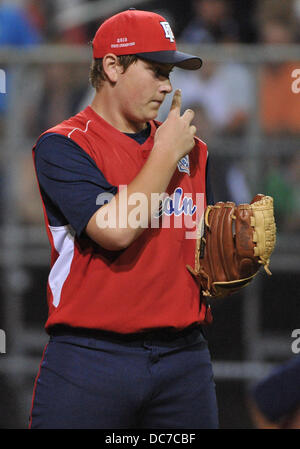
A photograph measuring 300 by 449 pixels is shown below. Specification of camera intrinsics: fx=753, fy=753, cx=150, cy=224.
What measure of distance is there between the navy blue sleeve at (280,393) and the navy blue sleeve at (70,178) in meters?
1.32

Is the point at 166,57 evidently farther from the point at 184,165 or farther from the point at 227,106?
the point at 227,106

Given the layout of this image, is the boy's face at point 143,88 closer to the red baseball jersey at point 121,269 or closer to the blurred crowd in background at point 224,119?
the red baseball jersey at point 121,269

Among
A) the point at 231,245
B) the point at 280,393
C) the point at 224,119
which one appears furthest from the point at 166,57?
the point at 224,119

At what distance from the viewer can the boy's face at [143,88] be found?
2445 millimetres

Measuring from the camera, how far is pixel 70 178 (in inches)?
91.7

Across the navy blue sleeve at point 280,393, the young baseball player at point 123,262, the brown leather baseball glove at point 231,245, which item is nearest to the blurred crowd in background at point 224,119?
the navy blue sleeve at point 280,393

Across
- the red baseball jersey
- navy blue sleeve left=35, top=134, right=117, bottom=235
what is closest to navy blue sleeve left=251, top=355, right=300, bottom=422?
the red baseball jersey

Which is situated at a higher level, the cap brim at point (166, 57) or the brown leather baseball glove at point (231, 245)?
the cap brim at point (166, 57)

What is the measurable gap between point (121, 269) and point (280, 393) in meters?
1.21

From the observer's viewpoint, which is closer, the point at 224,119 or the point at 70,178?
the point at 70,178

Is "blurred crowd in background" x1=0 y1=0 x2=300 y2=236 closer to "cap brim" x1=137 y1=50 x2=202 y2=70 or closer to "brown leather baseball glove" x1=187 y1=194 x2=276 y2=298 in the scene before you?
"brown leather baseball glove" x1=187 y1=194 x2=276 y2=298

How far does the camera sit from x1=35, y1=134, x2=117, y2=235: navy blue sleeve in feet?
7.56

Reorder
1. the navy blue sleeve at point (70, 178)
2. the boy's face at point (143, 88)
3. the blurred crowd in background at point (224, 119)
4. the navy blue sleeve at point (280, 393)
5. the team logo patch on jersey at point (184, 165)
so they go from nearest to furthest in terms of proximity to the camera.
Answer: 1. the navy blue sleeve at point (70, 178)
2. the boy's face at point (143, 88)
3. the team logo patch on jersey at point (184, 165)
4. the navy blue sleeve at point (280, 393)
5. the blurred crowd in background at point (224, 119)

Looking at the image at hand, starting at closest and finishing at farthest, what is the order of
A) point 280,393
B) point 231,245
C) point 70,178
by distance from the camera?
point 70,178 → point 231,245 → point 280,393
